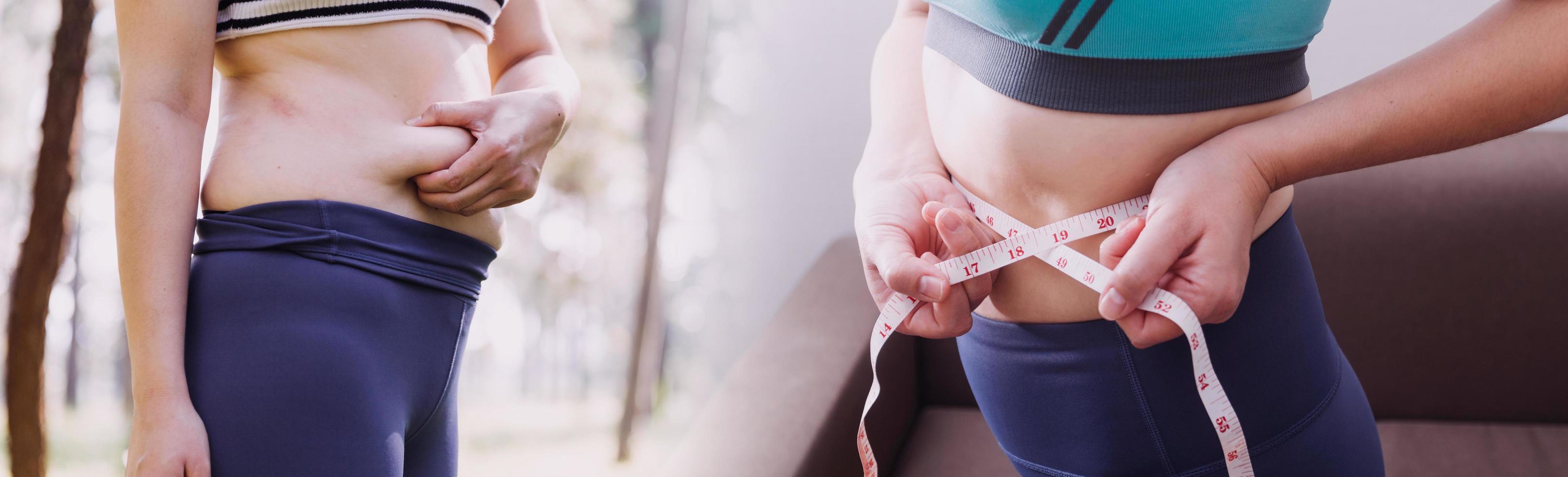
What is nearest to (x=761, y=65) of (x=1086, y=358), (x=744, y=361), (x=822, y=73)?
(x=822, y=73)

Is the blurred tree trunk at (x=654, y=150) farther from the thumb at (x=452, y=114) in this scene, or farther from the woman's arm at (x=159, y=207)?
the woman's arm at (x=159, y=207)

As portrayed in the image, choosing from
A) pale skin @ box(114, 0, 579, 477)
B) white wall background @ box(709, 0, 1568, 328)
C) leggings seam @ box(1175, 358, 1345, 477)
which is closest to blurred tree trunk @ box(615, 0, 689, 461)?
white wall background @ box(709, 0, 1568, 328)

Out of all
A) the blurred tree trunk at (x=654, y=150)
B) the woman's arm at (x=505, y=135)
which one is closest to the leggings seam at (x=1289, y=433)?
the woman's arm at (x=505, y=135)

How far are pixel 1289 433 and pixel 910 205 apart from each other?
1.24 feet

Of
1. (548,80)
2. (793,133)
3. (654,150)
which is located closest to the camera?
(548,80)

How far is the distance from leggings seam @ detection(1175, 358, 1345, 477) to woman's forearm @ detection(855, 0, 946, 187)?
1.15 ft

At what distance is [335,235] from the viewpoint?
31.6 inches

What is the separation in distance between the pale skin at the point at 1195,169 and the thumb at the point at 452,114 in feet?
1.40

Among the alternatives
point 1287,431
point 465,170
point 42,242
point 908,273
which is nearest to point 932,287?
point 908,273

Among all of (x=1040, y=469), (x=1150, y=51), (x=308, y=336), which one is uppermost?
(x=1150, y=51)

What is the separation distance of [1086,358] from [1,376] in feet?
4.56

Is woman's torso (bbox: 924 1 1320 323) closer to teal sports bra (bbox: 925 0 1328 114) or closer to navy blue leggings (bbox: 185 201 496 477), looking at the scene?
teal sports bra (bbox: 925 0 1328 114)

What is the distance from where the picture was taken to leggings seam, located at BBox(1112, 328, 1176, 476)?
75 cm

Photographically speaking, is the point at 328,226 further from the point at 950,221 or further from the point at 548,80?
the point at 950,221
